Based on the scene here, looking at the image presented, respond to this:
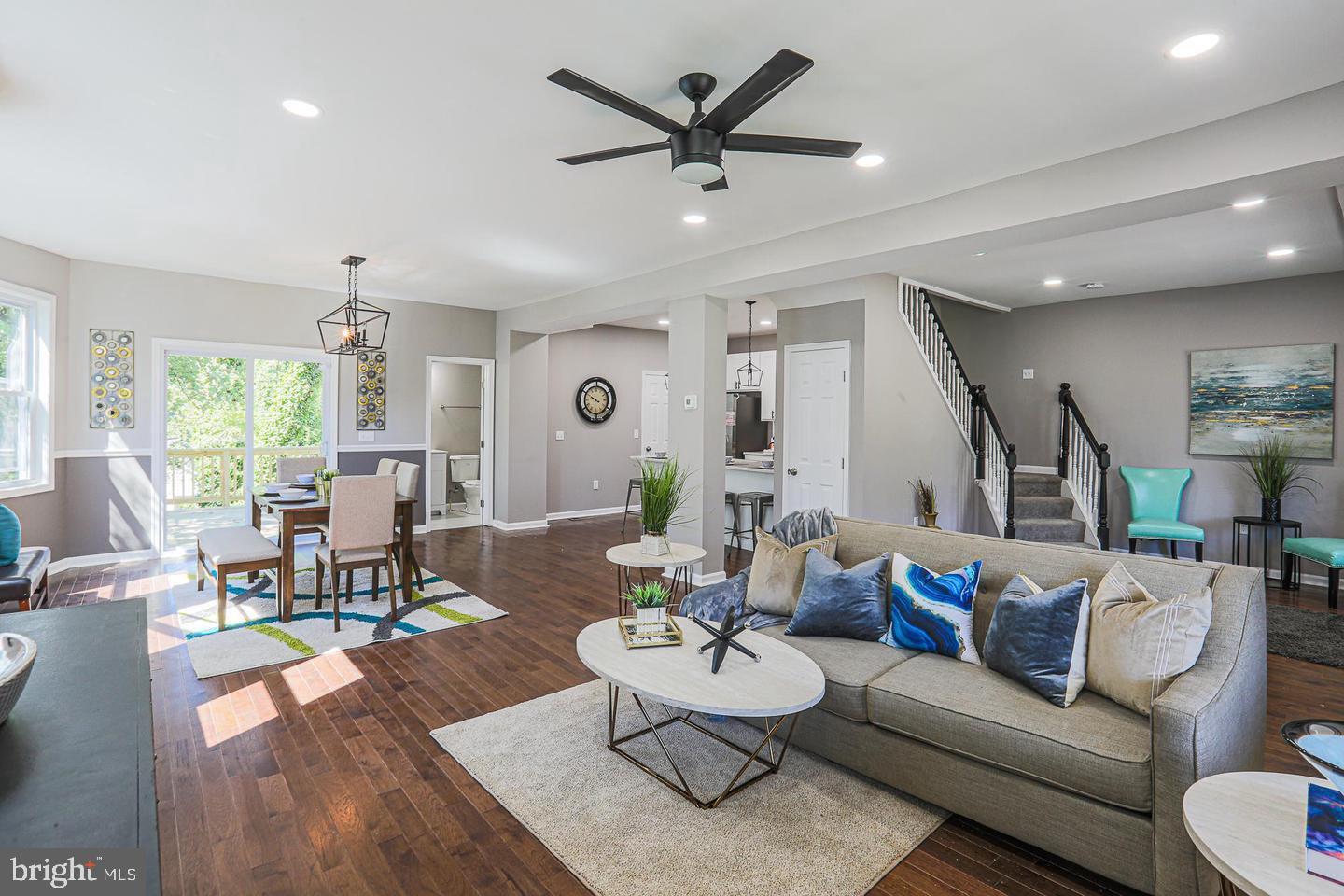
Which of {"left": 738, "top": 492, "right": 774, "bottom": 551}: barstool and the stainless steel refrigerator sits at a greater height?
the stainless steel refrigerator

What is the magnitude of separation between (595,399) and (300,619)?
5131 mm

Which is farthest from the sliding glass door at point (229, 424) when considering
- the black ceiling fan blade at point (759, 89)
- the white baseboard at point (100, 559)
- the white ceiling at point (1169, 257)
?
the white ceiling at point (1169, 257)

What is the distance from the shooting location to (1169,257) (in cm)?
509

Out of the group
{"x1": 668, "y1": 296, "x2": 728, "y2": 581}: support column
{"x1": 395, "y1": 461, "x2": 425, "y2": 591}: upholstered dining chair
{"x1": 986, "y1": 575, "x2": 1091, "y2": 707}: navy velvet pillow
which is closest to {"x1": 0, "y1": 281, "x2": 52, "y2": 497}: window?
{"x1": 395, "y1": 461, "x2": 425, "y2": 591}: upholstered dining chair

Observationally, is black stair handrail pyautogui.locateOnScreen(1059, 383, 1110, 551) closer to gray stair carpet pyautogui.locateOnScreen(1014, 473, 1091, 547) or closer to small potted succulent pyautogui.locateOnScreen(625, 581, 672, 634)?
gray stair carpet pyautogui.locateOnScreen(1014, 473, 1091, 547)

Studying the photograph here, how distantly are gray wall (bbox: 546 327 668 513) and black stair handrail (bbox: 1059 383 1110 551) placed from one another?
5.09 meters

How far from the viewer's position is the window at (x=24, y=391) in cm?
496

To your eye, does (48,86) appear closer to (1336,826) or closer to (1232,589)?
(1336,826)

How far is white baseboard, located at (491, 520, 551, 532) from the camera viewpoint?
7.81 m

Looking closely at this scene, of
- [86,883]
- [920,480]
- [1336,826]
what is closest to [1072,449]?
[920,480]

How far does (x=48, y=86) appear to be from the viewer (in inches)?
105

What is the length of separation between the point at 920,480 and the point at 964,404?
1.16 meters

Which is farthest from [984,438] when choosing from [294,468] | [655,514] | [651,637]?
[294,468]

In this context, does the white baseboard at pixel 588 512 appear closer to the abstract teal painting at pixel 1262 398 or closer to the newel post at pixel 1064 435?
the newel post at pixel 1064 435
